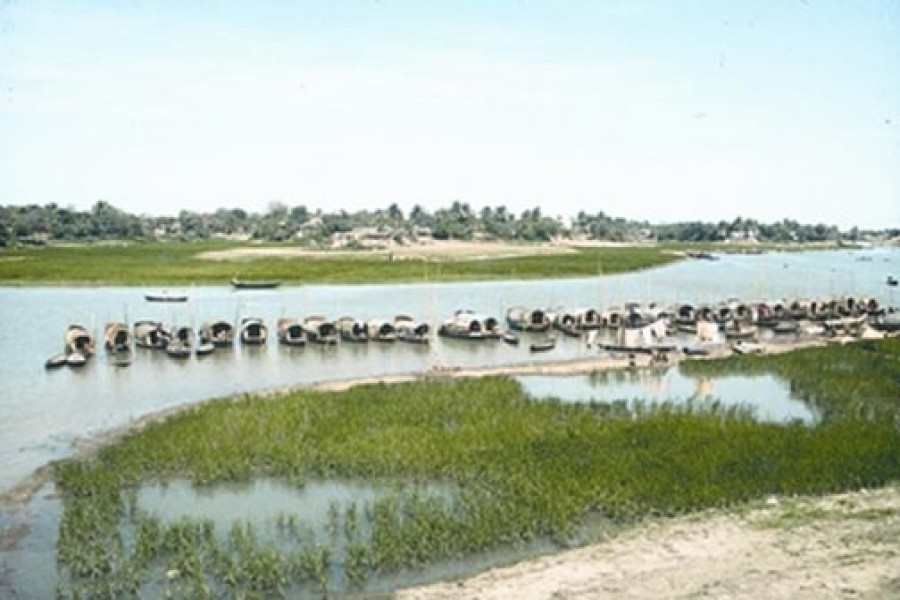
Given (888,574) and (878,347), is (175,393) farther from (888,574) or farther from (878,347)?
(878,347)

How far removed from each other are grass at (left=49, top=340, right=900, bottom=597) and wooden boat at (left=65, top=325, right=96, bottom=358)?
1500 centimetres

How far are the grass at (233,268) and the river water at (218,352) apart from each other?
4347 millimetres

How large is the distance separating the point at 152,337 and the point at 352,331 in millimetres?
9428

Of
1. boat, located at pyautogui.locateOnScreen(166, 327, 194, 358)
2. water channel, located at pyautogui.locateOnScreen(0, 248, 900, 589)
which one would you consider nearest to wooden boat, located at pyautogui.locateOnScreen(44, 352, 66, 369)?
water channel, located at pyautogui.locateOnScreen(0, 248, 900, 589)

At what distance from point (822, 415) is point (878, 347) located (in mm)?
14706

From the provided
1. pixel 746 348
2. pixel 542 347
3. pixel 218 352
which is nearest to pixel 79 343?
Answer: pixel 218 352

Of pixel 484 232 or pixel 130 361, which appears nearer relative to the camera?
pixel 130 361

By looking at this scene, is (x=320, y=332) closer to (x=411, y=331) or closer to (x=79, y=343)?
(x=411, y=331)

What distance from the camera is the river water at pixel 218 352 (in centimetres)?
2891

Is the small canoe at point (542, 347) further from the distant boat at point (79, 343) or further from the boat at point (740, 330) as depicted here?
the distant boat at point (79, 343)

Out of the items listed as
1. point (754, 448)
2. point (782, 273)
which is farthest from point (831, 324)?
point (782, 273)

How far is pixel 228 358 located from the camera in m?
40.4

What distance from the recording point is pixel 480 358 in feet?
134

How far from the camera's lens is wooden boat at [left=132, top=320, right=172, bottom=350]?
42.0m
